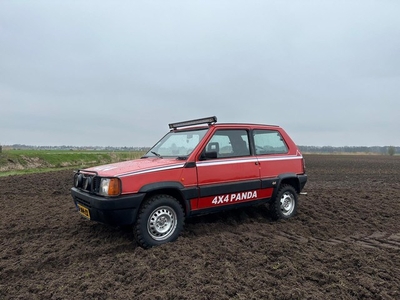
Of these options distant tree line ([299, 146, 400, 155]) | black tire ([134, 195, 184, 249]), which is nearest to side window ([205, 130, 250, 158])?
black tire ([134, 195, 184, 249])

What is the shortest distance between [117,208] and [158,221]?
682 millimetres

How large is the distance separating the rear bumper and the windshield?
1.22m

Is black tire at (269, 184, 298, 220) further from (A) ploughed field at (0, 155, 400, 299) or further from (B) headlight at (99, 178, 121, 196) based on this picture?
(B) headlight at (99, 178, 121, 196)

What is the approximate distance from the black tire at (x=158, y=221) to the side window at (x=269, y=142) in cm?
214

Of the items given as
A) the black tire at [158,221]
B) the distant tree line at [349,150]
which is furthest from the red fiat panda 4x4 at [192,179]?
the distant tree line at [349,150]

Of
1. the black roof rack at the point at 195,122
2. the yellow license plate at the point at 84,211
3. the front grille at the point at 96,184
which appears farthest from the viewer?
the black roof rack at the point at 195,122

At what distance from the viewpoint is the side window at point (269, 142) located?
5.88 m

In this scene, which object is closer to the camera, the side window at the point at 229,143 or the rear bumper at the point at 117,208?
the rear bumper at the point at 117,208

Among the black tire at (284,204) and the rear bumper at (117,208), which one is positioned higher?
the rear bumper at (117,208)

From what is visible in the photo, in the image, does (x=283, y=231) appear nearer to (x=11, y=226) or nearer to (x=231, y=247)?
(x=231, y=247)

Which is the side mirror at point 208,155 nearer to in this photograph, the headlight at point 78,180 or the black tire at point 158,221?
the black tire at point 158,221

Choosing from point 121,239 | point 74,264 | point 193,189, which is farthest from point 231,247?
point 74,264

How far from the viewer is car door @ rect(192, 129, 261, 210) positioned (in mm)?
4898

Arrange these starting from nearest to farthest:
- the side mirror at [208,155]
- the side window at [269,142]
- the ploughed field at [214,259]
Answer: the ploughed field at [214,259] → the side mirror at [208,155] → the side window at [269,142]
